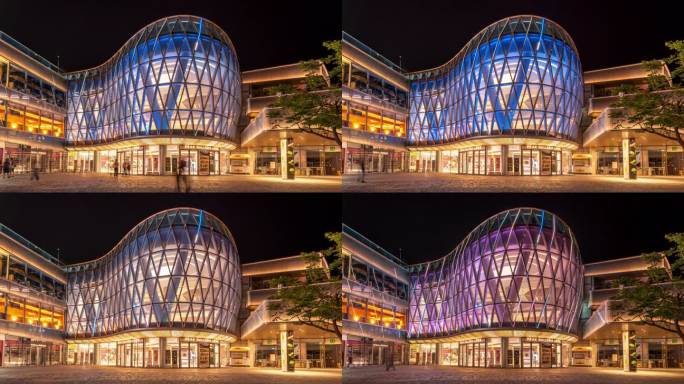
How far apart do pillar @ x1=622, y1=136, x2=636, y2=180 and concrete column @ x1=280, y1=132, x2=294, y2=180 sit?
11633 millimetres

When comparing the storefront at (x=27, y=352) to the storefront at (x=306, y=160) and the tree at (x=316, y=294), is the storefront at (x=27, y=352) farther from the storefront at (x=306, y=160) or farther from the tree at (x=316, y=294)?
the storefront at (x=306, y=160)

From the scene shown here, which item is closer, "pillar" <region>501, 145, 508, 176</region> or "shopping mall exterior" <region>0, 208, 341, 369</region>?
"shopping mall exterior" <region>0, 208, 341, 369</region>

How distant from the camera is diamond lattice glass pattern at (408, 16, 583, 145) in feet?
83.3

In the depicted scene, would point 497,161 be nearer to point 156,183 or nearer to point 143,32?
point 156,183

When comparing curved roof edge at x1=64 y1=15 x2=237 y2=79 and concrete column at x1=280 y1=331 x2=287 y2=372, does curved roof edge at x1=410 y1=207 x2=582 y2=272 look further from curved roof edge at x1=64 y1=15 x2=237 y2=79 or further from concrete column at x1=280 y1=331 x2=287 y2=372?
curved roof edge at x1=64 y1=15 x2=237 y2=79

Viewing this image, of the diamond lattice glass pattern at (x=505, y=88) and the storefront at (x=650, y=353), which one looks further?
the diamond lattice glass pattern at (x=505, y=88)

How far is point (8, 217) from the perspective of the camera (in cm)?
2289

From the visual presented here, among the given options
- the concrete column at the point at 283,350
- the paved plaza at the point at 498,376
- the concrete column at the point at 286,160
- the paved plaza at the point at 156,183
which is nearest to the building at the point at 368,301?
the paved plaza at the point at 498,376

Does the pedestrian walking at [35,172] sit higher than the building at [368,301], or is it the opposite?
the pedestrian walking at [35,172]

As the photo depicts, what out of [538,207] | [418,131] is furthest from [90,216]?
[538,207]

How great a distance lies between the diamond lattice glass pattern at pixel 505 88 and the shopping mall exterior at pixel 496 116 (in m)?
0.07

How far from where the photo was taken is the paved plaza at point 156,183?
70.6ft

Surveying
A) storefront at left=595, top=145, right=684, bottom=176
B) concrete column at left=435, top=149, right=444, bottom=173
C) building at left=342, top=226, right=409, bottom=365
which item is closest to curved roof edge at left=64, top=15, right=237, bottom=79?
concrete column at left=435, top=149, right=444, bottom=173

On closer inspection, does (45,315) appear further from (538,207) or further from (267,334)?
(538,207)
